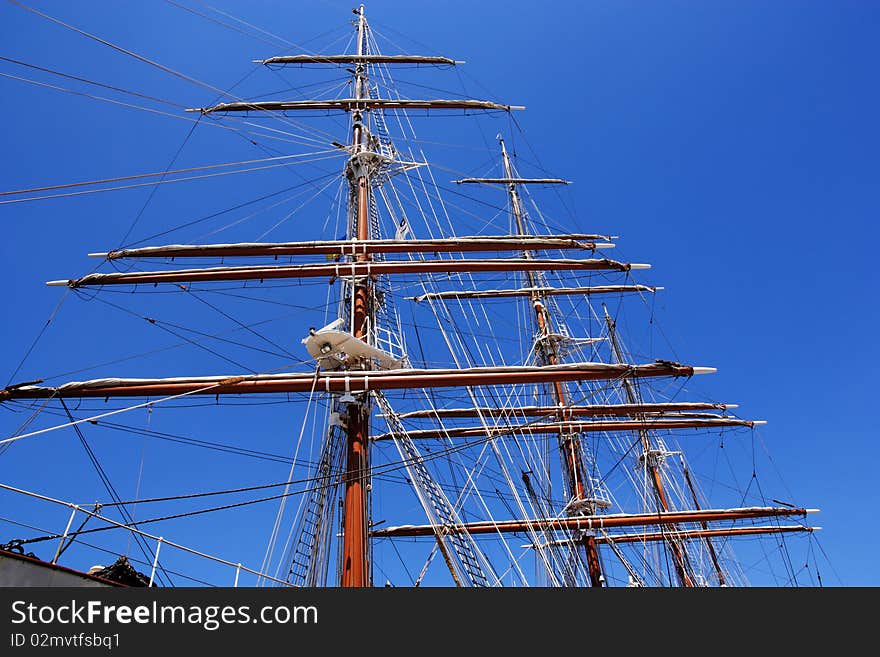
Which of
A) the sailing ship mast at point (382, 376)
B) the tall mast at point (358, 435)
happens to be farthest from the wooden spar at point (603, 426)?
the tall mast at point (358, 435)

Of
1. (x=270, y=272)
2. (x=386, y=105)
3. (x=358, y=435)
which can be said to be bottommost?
(x=358, y=435)

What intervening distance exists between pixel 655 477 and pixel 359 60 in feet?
84.9

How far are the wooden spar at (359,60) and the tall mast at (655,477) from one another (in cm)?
1577

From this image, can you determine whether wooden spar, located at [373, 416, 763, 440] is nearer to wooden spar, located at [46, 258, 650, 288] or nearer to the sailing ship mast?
the sailing ship mast

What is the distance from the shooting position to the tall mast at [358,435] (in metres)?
10.7

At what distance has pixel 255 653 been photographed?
5254mm

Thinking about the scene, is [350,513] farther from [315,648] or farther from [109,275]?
[109,275]

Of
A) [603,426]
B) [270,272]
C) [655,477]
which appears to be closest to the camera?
[270,272]

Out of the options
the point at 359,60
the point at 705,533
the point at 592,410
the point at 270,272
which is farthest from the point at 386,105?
the point at 705,533

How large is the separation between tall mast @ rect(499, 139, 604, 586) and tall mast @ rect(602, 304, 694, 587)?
372 centimetres

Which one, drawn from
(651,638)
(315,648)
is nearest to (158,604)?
(315,648)

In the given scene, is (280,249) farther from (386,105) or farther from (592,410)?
(592,410)

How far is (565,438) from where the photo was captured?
85.4 feet

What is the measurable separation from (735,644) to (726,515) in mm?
21559
